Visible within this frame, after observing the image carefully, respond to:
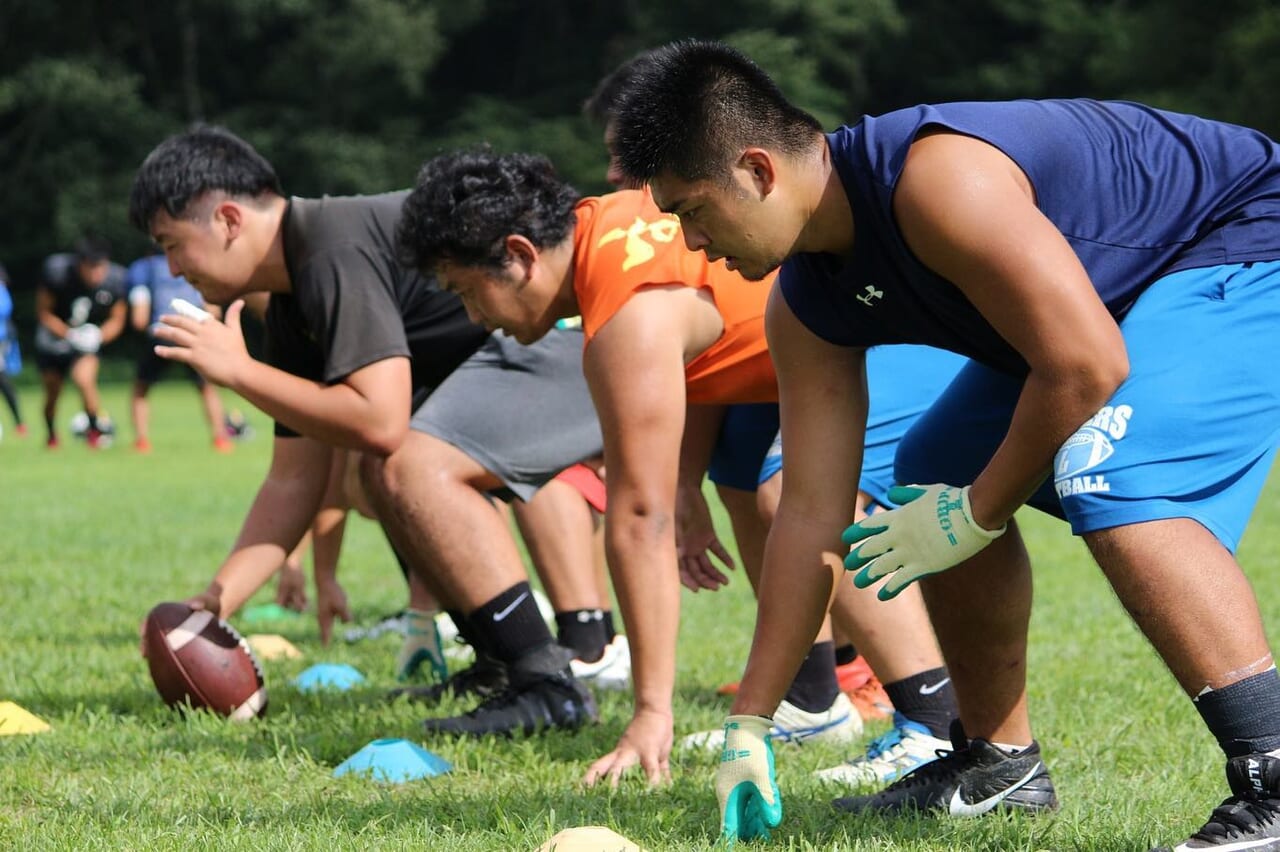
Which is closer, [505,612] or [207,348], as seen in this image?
[207,348]

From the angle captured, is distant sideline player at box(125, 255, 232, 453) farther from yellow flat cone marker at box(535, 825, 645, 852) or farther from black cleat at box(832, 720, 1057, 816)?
yellow flat cone marker at box(535, 825, 645, 852)

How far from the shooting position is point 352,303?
463 centimetres

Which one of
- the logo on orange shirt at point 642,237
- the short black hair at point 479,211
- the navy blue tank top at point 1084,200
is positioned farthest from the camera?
the short black hair at point 479,211

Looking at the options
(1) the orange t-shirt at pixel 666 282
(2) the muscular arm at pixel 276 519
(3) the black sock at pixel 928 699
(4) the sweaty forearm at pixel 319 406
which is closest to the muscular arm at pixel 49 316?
(2) the muscular arm at pixel 276 519

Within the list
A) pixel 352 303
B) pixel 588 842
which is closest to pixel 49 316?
pixel 352 303

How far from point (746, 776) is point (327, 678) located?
2.52 m

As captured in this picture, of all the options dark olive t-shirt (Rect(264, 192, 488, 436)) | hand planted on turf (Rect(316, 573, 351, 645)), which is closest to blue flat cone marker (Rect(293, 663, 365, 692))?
hand planted on turf (Rect(316, 573, 351, 645))

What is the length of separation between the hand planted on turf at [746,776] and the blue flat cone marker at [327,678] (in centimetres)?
230

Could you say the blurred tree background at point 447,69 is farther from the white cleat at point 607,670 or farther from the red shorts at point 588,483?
the white cleat at point 607,670

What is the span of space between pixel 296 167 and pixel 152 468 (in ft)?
87.2

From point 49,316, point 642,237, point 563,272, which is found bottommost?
point 49,316

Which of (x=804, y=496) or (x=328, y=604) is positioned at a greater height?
(x=804, y=496)

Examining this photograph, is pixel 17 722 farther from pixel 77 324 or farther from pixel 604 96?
pixel 77 324

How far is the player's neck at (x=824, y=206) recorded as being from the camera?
9.78ft
